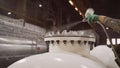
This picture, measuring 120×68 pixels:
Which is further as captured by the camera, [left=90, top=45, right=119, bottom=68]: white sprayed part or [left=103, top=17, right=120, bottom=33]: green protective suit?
[left=90, top=45, right=119, bottom=68]: white sprayed part

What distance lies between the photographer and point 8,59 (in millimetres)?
2877

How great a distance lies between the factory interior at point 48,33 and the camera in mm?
781

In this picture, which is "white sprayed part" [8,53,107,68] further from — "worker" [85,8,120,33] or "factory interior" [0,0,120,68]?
"worker" [85,8,120,33]

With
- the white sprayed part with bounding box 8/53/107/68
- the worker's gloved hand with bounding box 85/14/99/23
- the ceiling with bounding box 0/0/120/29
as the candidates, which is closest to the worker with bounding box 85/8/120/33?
the worker's gloved hand with bounding box 85/14/99/23

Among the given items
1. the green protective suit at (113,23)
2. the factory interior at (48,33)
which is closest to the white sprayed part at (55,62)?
the factory interior at (48,33)

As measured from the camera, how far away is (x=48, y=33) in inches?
38.0

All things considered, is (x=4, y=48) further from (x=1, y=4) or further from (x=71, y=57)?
(x=71, y=57)

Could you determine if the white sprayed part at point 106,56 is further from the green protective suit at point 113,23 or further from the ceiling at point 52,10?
the ceiling at point 52,10

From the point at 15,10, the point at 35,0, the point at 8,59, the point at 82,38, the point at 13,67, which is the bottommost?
the point at 8,59

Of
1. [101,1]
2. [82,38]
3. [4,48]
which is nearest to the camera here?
[82,38]

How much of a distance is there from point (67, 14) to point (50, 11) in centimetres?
68

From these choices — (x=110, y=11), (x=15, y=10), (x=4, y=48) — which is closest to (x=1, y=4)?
(x=15, y=10)

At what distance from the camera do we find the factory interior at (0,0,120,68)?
30.8 inches

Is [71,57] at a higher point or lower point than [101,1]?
lower
